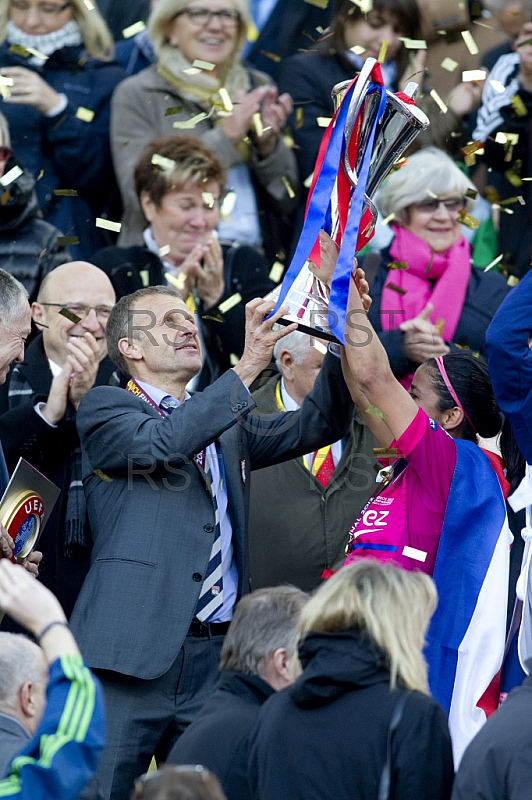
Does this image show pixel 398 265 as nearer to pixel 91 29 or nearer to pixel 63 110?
pixel 63 110

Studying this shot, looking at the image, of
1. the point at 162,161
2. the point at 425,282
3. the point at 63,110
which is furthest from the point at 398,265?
the point at 63,110

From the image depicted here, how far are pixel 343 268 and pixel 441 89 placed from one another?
4115mm

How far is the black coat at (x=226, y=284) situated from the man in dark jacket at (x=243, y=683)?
276 cm

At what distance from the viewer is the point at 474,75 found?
7.88 metres

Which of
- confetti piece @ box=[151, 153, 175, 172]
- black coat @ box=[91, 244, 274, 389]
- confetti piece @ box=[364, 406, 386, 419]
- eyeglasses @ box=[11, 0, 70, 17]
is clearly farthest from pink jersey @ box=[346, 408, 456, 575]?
eyeglasses @ box=[11, 0, 70, 17]

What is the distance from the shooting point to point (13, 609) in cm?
332

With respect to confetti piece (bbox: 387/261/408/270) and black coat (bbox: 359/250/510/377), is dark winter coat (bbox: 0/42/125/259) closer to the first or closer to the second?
black coat (bbox: 359/250/510/377)

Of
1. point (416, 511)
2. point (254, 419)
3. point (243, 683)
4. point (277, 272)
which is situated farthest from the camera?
point (277, 272)

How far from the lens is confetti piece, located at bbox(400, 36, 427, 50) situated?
7.99 meters

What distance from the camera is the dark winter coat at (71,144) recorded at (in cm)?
747

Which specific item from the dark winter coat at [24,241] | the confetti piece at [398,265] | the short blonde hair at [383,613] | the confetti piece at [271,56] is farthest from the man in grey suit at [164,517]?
the confetti piece at [271,56]

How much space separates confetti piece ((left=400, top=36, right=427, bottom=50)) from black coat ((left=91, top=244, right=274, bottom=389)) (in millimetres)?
1941

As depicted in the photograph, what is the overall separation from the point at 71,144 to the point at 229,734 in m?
4.49

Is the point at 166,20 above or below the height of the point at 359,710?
above
